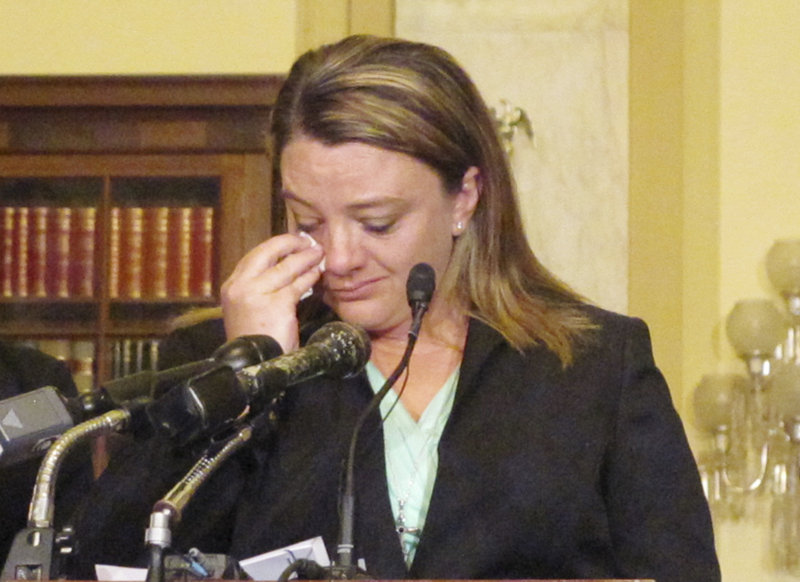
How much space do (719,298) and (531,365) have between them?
7.14 feet

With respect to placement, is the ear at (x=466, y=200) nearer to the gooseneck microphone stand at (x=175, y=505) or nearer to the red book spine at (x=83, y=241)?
the gooseneck microphone stand at (x=175, y=505)

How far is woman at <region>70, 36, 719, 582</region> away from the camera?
170 centimetres

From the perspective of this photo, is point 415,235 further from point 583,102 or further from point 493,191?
point 583,102

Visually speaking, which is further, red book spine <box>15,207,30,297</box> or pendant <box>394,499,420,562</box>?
red book spine <box>15,207,30,297</box>

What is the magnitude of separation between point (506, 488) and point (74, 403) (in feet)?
2.32

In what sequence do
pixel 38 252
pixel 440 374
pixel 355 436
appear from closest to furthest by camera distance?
pixel 355 436
pixel 440 374
pixel 38 252

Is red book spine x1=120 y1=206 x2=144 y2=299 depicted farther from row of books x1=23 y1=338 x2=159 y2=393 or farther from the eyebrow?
the eyebrow

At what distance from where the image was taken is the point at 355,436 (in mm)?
1315

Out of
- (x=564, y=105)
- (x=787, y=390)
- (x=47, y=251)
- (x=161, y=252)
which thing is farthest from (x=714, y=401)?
(x=47, y=251)

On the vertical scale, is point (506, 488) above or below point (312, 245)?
below

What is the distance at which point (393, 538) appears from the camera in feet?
5.50

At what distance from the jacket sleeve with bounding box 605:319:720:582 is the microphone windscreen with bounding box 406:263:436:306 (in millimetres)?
432

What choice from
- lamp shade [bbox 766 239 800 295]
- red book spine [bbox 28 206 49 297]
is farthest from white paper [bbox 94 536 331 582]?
red book spine [bbox 28 206 49 297]

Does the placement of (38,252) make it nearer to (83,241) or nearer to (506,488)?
(83,241)
